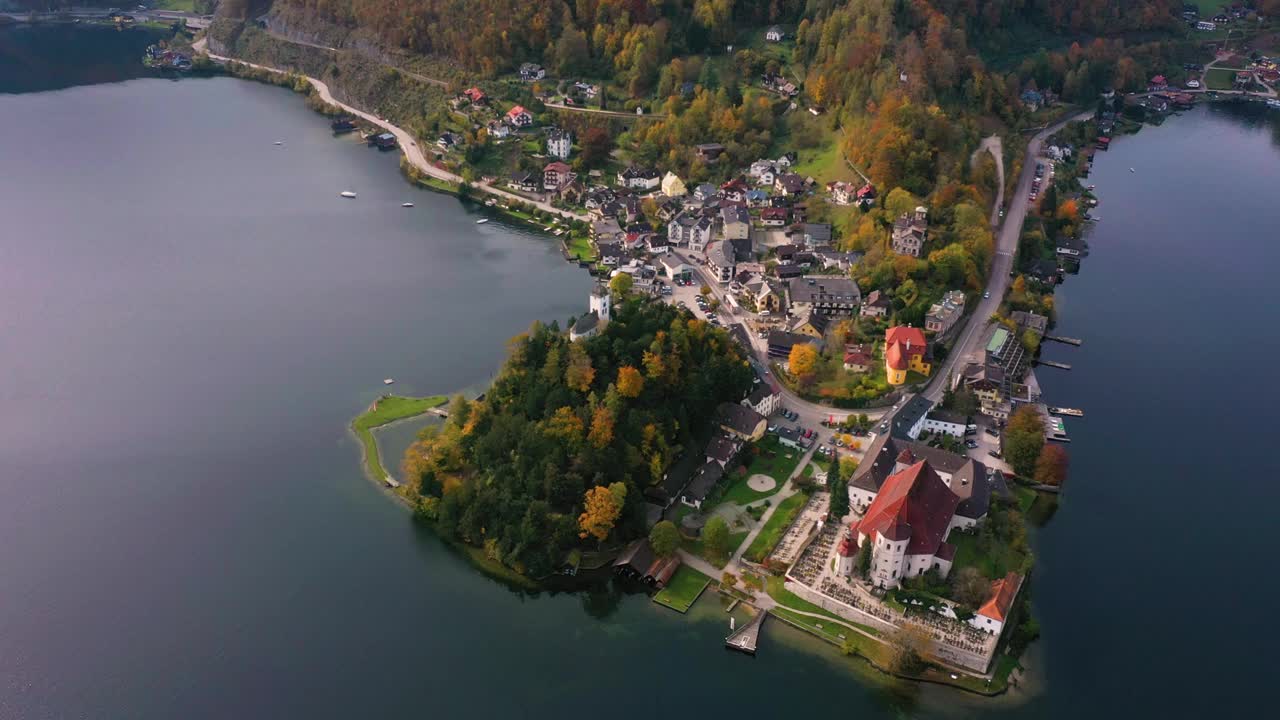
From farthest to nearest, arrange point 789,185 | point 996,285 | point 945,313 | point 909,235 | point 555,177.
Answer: point 555,177, point 789,185, point 996,285, point 909,235, point 945,313

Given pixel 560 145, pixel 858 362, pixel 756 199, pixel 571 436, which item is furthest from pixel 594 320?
pixel 560 145

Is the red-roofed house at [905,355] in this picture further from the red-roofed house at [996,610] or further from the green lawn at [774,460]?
the red-roofed house at [996,610]

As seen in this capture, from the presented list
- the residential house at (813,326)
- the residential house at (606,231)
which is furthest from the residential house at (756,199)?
the residential house at (813,326)

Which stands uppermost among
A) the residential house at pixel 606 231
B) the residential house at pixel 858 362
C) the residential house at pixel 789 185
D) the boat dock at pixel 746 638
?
the residential house at pixel 789 185

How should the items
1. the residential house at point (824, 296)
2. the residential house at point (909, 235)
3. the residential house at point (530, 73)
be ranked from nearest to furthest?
the residential house at point (824, 296)
the residential house at point (909, 235)
the residential house at point (530, 73)

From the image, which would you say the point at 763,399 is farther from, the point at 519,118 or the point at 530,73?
the point at 530,73

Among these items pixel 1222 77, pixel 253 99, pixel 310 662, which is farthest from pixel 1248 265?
pixel 253 99
